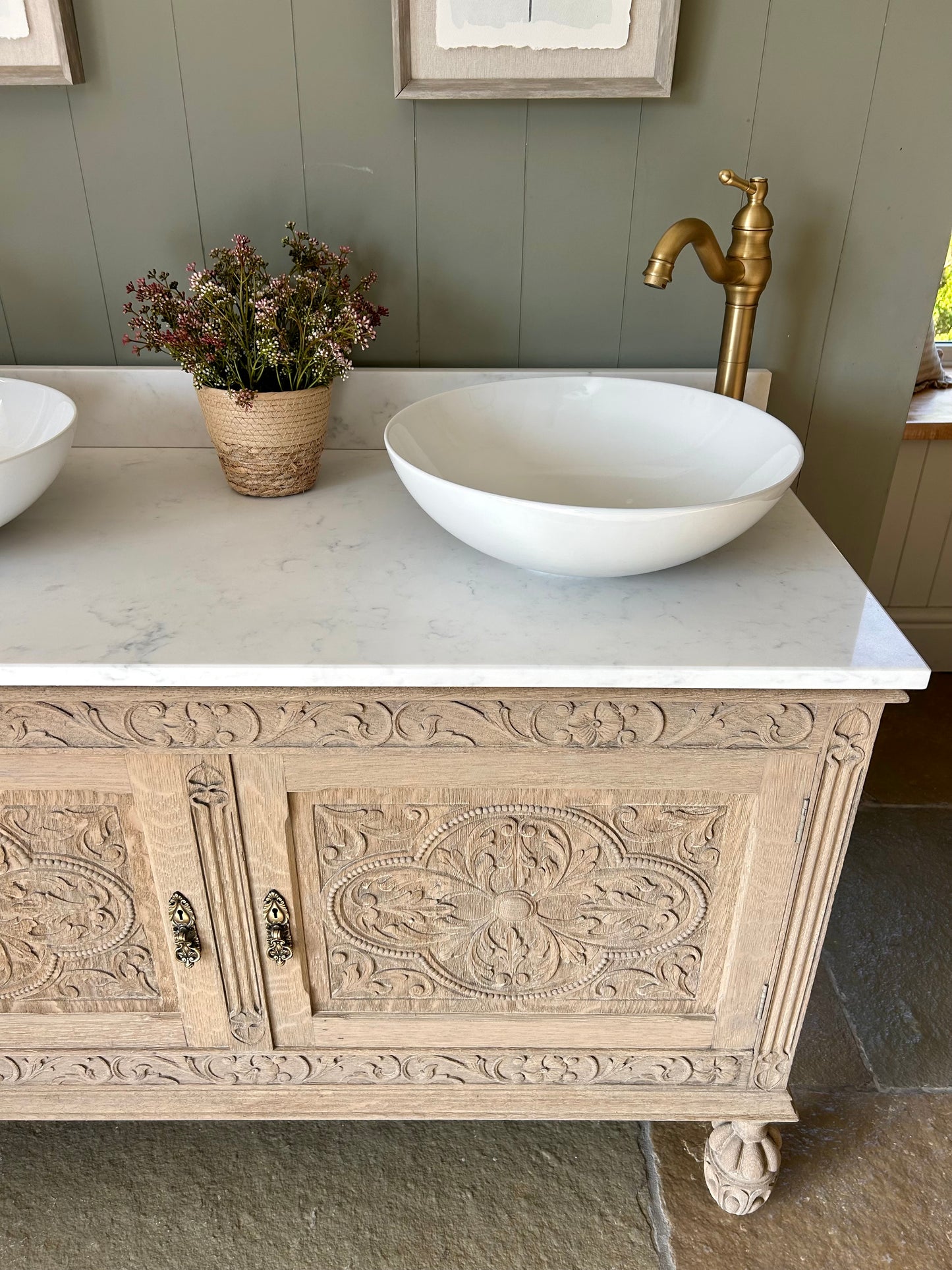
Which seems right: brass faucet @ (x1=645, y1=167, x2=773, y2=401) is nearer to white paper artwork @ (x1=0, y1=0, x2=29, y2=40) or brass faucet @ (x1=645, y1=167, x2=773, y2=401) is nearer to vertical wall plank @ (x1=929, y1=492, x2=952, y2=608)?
white paper artwork @ (x1=0, y1=0, x2=29, y2=40)

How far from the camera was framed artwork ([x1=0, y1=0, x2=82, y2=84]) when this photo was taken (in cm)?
103

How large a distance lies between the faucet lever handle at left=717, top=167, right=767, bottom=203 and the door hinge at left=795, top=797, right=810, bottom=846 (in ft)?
2.17

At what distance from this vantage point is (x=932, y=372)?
1.94m

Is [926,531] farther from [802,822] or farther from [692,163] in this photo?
[802,822]

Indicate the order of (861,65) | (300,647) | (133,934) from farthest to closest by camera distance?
(861,65) → (133,934) → (300,647)

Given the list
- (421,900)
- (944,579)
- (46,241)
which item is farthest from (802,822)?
(944,579)

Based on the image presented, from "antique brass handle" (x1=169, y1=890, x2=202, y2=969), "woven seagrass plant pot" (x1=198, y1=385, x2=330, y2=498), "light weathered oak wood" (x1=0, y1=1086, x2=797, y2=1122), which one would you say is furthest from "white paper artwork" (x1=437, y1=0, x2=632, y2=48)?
"light weathered oak wood" (x1=0, y1=1086, x2=797, y2=1122)

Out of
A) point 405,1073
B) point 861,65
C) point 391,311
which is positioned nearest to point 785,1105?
point 405,1073

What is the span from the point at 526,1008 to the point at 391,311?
88 centimetres

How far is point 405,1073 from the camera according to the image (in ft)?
3.41

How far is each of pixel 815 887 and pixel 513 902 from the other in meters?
0.30

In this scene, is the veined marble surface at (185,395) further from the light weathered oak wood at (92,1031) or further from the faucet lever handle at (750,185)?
the light weathered oak wood at (92,1031)

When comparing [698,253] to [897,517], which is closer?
[698,253]

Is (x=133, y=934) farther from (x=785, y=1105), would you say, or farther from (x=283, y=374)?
(x=785, y=1105)
